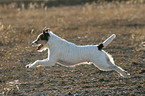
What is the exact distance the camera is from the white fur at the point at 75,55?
5.05m

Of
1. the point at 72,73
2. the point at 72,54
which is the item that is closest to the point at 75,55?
the point at 72,54

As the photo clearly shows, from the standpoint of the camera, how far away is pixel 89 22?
48.3 feet

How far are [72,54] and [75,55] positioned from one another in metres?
0.07

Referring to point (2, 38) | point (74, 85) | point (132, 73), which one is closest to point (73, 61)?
point (74, 85)

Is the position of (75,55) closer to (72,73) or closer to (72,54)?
(72,54)

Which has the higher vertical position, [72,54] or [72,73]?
[72,54]

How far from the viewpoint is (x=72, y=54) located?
5125mm

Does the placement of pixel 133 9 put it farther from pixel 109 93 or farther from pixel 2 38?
pixel 109 93

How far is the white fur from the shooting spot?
199 inches

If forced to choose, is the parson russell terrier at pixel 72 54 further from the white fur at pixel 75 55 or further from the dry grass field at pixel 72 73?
the dry grass field at pixel 72 73

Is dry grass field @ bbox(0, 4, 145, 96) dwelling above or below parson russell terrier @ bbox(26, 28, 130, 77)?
below

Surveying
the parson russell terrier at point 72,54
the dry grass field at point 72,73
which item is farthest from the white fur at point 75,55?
the dry grass field at point 72,73

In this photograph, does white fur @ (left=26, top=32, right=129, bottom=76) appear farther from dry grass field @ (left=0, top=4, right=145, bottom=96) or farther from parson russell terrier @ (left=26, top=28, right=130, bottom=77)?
dry grass field @ (left=0, top=4, right=145, bottom=96)

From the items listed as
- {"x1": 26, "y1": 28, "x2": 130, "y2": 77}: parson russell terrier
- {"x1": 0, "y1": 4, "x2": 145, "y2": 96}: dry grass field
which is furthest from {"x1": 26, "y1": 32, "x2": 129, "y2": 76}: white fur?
{"x1": 0, "y1": 4, "x2": 145, "y2": 96}: dry grass field
